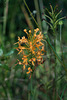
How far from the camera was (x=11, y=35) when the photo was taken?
1.87 meters

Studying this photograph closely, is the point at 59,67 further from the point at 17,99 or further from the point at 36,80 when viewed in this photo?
the point at 17,99

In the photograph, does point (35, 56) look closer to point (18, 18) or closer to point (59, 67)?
point (59, 67)

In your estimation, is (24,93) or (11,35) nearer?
(24,93)

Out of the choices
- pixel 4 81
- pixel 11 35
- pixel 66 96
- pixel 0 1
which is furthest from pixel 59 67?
pixel 11 35

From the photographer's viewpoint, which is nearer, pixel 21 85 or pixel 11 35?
pixel 21 85

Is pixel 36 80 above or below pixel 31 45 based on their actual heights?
below

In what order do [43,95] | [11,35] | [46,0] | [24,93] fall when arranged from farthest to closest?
[11,35]
[24,93]
[43,95]
[46,0]

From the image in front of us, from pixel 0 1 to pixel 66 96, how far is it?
0.78 meters

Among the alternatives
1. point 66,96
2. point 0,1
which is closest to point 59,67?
point 66,96

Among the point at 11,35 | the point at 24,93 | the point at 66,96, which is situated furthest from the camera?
the point at 11,35

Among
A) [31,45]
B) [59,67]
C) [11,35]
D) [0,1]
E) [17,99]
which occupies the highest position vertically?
[0,1]

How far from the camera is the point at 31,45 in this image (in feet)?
2.33

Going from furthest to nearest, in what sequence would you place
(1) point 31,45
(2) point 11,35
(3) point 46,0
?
(2) point 11,35
(3) point 46,0
(1) point 31,45

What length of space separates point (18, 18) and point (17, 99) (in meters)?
1.03
